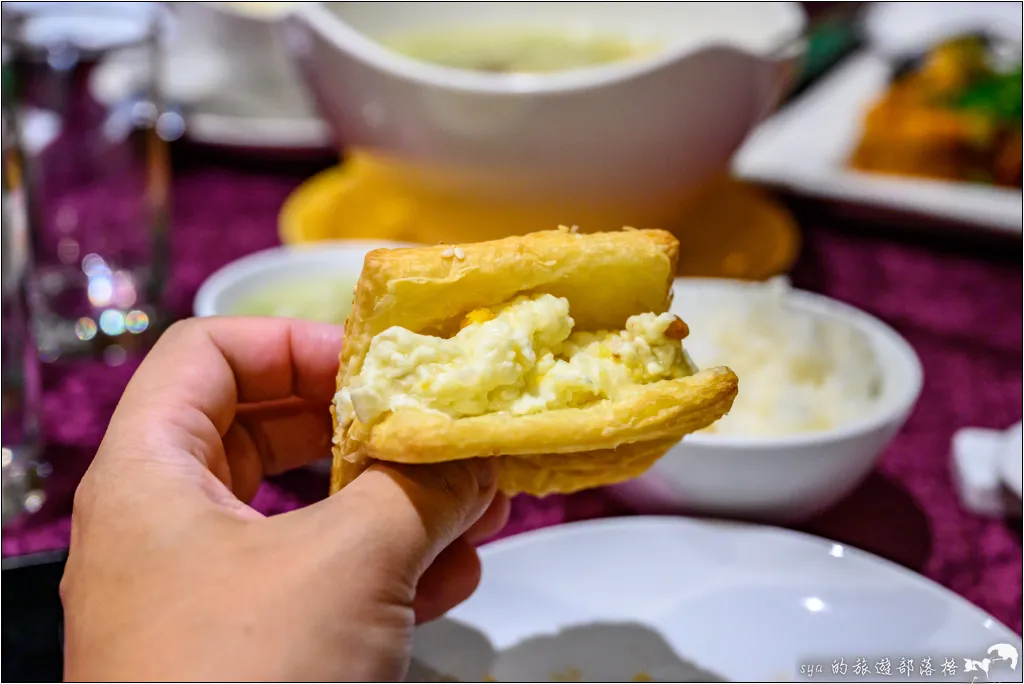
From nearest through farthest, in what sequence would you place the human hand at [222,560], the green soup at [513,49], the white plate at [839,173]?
1. the human hand at [222,560]
2. the green soup at [513,49]
3. the white plate at [839,173]

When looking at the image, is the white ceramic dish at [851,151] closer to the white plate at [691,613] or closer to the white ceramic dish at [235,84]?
the white plate at [691,613]

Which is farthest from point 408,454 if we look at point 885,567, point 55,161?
point 55,161

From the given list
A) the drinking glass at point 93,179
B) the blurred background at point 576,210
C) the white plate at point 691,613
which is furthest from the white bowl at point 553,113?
the white plate at point 691,613

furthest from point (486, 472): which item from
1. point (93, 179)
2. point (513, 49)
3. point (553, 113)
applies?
point (93, 179)

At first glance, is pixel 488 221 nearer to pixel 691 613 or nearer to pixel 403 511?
pixel 691 613

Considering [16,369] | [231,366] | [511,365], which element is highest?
[511,365]

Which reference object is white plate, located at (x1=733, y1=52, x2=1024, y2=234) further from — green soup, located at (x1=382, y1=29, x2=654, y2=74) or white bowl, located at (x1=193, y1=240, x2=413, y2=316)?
white bowl, located at (x1=193, y1=240, x2=413, y2=316)
